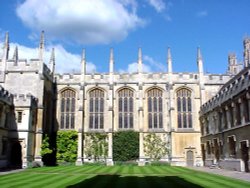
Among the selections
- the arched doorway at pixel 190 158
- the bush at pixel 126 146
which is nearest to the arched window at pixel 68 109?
the bush at pixel 126 146

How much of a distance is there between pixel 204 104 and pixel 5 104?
21209 millimetres

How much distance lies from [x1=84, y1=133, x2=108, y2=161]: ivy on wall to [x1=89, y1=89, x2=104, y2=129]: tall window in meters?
1.56

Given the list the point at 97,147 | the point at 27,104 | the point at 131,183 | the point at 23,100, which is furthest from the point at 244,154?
the point at 23,100

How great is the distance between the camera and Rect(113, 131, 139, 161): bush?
109 feet

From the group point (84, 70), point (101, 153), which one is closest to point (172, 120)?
point (101, 153)

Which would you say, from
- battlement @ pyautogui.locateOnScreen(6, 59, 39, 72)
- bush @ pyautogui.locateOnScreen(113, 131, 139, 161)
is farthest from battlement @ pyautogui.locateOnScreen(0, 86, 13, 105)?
bush @ pyautogui.locateOnScreen(113, 131, 139, 161)

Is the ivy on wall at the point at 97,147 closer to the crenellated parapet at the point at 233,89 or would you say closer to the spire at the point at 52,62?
the spire at the point at 52,62

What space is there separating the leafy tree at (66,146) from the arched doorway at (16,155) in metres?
5.70

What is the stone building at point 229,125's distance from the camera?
21.6 m

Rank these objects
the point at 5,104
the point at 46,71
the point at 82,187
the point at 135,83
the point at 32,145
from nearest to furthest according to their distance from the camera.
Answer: the point at 82,187 → the point at 5,104 → the point at 32,145 → the point at 46,71 → the point at 135,83

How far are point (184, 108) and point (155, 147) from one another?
6.01 meters

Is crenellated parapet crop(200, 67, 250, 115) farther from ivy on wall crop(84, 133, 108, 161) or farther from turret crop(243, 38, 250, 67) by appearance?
ivy on wall crop(84, 133, 108, 161)

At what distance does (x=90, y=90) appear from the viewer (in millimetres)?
35469

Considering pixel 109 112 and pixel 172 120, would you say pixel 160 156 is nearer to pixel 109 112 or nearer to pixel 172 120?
pixel 172 120
